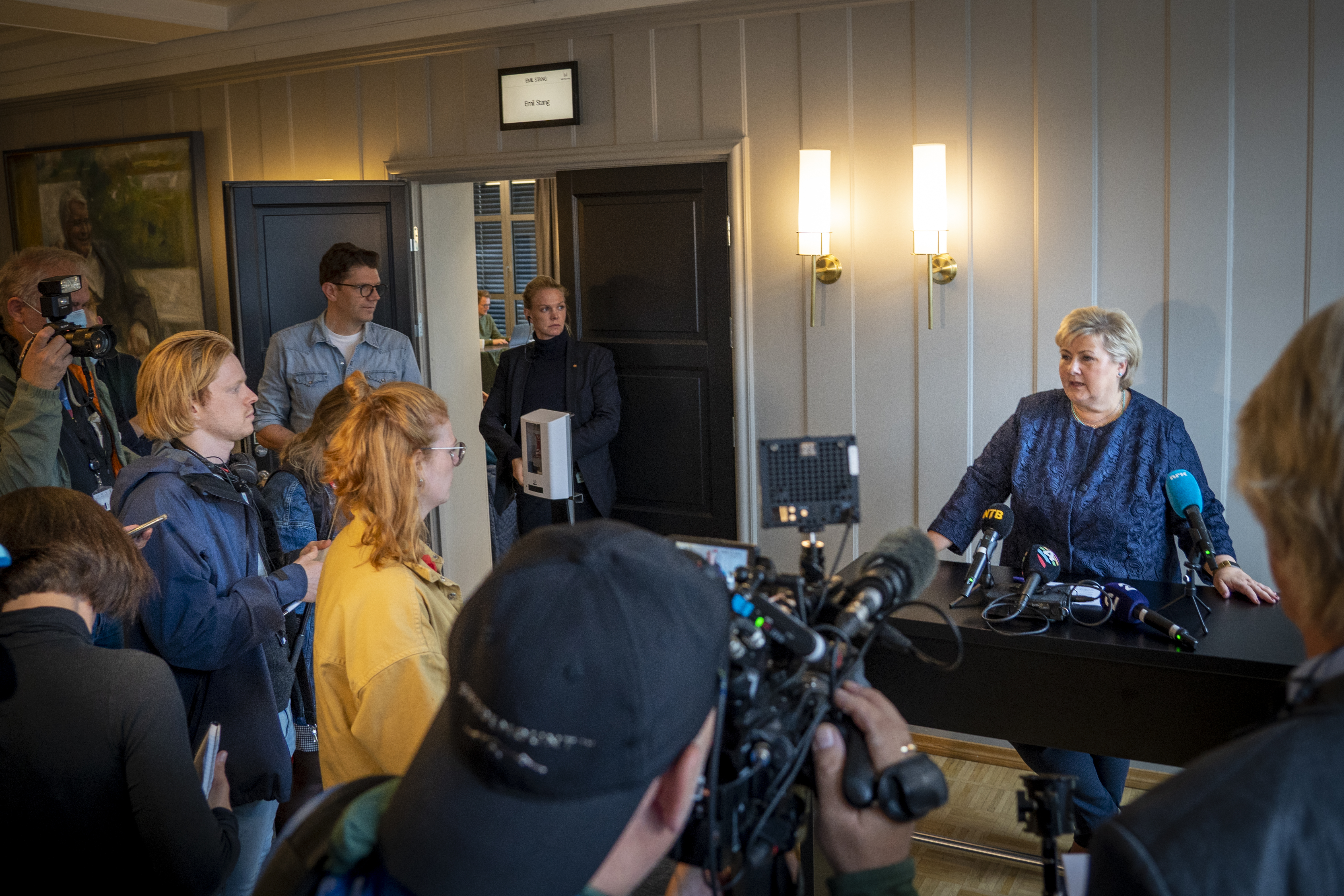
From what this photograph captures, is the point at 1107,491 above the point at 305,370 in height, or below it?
below

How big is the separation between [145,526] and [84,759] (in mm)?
706

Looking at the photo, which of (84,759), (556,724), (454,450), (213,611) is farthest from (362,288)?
(556,724)

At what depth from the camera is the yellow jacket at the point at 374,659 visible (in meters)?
1.47

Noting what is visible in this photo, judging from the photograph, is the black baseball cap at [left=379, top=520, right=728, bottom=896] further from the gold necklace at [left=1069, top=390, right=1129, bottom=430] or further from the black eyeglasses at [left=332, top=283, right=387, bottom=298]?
the black eyeglasses at [left=332, top=283, right=387, bottom=298]

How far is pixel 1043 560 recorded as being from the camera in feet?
7.63

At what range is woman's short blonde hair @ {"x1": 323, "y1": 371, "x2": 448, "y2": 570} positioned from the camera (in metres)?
1.61

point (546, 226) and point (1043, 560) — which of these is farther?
point (546, 226)

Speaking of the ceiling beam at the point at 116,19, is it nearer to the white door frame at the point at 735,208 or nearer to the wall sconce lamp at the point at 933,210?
the white door frame at the point at 735,208

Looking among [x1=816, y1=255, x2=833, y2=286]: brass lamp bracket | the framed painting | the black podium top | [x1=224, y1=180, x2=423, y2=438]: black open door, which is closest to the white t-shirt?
[x1=224, y1=180, x2=423, y2=438]: black open door

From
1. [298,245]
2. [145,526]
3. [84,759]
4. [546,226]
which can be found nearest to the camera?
[84,759]

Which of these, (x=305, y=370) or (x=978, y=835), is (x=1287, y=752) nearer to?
(x=978, y=835)

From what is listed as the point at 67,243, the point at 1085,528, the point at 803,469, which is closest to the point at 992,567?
the point at 1085,528

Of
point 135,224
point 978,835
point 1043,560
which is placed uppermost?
point 135,224

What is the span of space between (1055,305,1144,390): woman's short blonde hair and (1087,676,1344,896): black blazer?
204 centimetres
